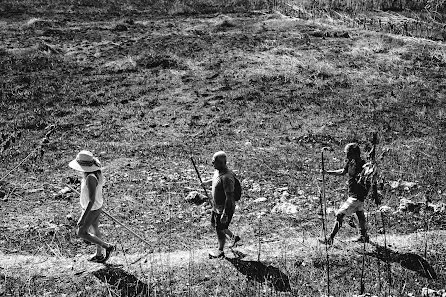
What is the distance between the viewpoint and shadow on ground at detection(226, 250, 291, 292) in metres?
5.23

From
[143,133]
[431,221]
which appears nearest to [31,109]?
[143,133]

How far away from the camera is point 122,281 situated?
5.27 meters

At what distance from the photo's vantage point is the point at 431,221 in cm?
720

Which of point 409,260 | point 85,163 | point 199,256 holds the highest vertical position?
point 85,163

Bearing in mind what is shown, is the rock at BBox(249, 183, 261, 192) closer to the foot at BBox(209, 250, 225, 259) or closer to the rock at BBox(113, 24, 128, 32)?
the foot at BBox(209, 250, 225, 259)

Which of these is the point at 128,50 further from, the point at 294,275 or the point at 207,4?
the point at 294,275

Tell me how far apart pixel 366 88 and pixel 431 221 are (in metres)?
6.65

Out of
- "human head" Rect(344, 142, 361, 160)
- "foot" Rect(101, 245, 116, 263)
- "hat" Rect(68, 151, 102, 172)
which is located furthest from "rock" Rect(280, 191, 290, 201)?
"hat" Rect(68, 151, 102, 172)

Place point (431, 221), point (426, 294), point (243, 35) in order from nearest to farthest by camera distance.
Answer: point (426, 294) → point (431, 221) → point (243, 35)

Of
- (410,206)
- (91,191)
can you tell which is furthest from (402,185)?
(91,191)

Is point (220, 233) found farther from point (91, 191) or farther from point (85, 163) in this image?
point (85, 163)

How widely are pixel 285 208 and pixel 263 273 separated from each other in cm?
245

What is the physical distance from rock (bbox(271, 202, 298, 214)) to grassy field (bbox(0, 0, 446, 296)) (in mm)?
79

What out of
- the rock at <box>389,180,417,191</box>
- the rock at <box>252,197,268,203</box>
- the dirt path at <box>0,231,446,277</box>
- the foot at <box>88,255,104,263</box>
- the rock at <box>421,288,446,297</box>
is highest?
the rock at <box>421,288,446,297</box>
